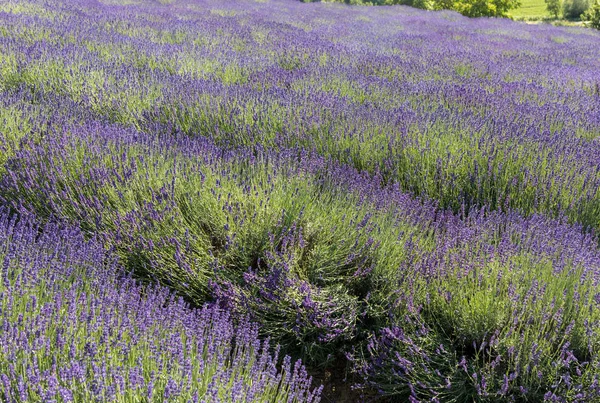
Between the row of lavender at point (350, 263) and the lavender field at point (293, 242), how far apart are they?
0.01 metres

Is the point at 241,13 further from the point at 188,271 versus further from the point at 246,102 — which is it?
the point at 188,271

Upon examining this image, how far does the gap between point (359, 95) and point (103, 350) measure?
12.1ft

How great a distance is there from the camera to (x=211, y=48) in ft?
20.8

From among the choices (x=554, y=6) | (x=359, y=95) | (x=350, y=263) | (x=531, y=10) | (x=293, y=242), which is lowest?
(x=350, y=263)

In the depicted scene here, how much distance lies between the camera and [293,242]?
2369mm

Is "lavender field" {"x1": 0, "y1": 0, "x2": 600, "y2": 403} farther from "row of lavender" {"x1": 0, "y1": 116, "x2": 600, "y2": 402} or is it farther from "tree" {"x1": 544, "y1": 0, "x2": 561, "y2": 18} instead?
"tree" {"x1": 544, "y1": 0, "x2": 561, "y2": 18}

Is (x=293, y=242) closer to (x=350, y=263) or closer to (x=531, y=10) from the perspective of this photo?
(x=350, y=263)

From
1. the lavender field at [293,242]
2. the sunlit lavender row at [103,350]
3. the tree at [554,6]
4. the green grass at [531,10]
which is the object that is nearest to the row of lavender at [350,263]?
the lavender field at [293,242]

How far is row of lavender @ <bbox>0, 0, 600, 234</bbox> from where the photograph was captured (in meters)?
3.18

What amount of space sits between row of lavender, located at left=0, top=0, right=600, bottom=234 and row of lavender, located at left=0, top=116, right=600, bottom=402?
541 mm

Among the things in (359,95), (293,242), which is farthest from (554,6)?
(293,242)

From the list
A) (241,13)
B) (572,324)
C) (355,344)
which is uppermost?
(241,13)

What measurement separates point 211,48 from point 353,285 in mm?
4748

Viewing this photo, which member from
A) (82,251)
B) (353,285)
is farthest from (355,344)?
(82,251)
